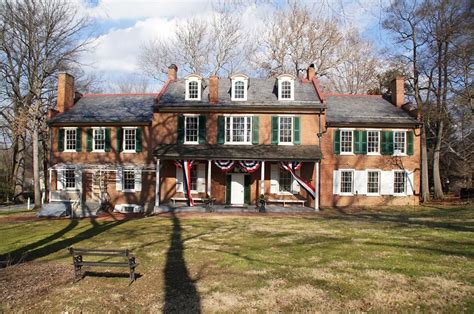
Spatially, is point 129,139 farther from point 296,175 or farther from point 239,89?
point 296,175

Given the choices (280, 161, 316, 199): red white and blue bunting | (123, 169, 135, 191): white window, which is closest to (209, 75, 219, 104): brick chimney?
(280, 161, 316, 199): red white and blue bunting

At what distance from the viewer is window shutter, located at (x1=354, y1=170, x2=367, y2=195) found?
2353 cm

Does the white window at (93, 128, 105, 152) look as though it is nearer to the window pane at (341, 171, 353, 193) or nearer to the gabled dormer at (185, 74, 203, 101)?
the gabled dormer at (185, 74, 203, 101)

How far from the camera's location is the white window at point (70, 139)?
2475cm

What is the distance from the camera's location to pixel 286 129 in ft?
75.3

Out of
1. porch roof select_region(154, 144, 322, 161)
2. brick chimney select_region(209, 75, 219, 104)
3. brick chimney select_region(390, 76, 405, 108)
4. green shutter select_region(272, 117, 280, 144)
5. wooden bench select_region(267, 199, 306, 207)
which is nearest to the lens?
porch roof select_region(154, 144, 322, 161)

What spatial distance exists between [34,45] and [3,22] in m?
2.63

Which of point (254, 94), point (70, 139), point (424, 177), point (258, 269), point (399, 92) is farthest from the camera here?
point (424, 177)

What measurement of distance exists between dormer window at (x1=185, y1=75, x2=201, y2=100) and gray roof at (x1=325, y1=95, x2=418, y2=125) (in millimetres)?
8953

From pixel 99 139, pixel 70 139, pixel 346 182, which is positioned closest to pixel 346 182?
pixel 346 182

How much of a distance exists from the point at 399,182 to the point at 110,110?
822 inches

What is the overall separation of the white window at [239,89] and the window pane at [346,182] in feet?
28.1

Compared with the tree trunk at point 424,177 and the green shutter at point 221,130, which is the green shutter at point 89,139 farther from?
the tree trunk at point 424,177

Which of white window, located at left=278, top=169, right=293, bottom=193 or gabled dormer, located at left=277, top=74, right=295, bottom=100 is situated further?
gabled dormer, located at left=277, top=74, right=295, bottom=100
